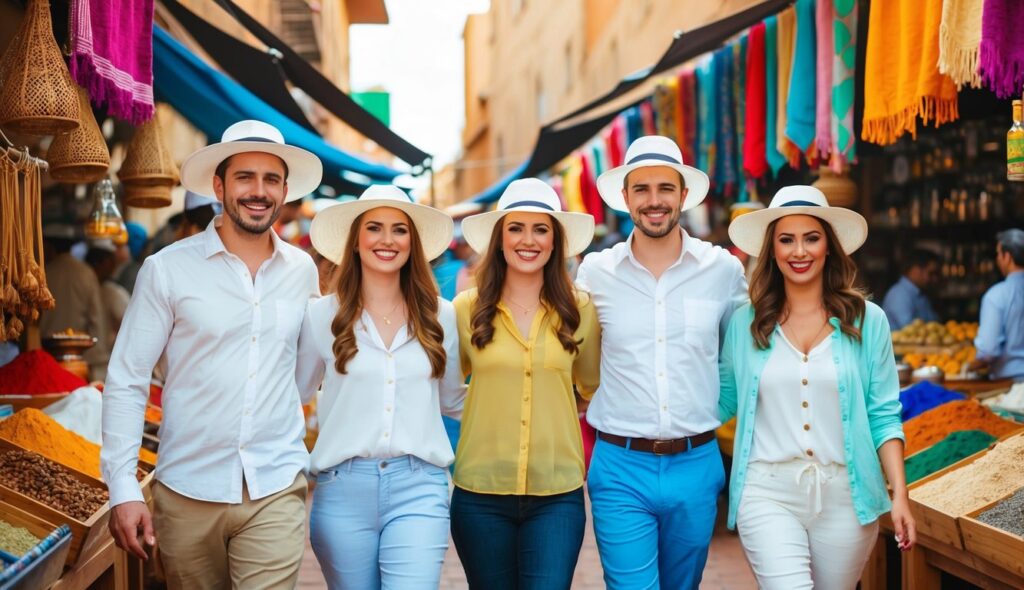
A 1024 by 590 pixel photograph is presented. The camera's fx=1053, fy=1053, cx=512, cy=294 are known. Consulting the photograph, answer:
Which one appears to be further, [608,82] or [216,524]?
[608,82]

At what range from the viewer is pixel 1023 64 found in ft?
15.1

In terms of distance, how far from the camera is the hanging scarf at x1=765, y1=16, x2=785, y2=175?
24.4ft


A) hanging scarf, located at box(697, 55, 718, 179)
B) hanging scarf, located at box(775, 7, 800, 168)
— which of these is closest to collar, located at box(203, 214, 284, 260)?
hanging scarf, located at box(775, 7, 800, 168)

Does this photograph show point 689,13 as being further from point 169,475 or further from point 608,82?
point 169,475

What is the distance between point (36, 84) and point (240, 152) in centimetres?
85

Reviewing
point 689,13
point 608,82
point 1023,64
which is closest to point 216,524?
point 1023,64

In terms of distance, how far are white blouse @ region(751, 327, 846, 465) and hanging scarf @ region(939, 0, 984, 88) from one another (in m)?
1.68

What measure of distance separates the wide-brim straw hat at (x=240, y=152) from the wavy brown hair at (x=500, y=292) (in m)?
0.82

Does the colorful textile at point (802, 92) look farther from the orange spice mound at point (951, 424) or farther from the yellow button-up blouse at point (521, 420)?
the yellow button-up blouse at point (521, 420)

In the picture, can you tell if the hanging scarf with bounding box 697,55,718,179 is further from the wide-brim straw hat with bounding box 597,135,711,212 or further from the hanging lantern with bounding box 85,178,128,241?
the hanging lantern with bounding box 85,178,128,241

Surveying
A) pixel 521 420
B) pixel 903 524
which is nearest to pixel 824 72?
pixel 903 524

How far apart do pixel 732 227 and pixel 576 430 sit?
116cm

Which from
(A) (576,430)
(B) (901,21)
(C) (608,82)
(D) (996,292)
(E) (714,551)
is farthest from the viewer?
(C) (608,82)

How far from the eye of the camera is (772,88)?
746 cm
